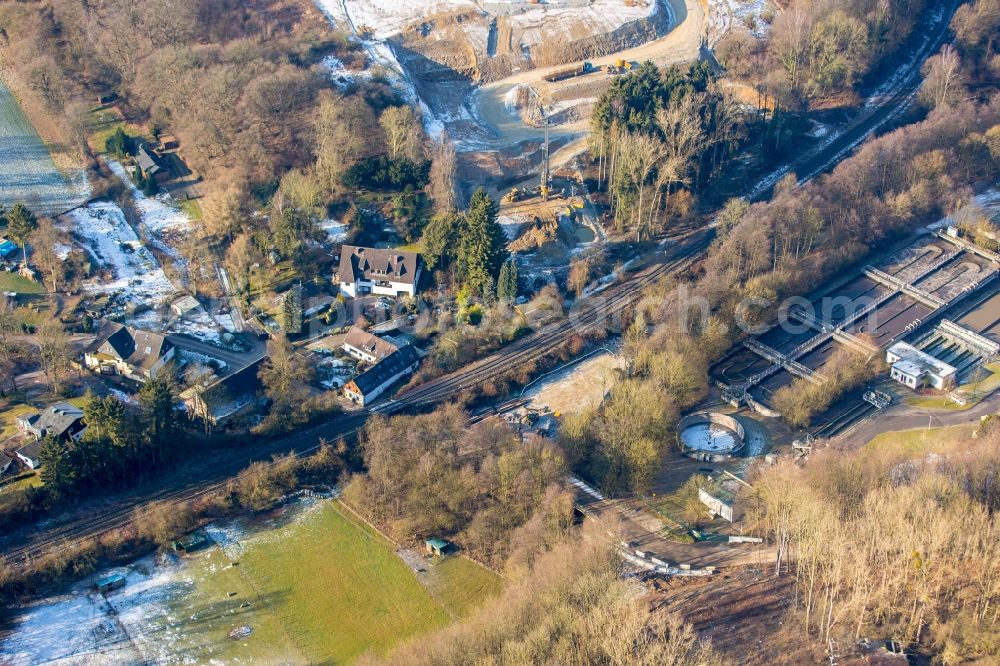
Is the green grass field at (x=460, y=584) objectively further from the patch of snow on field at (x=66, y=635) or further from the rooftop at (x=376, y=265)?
the rooftop at (x=376, y=265)

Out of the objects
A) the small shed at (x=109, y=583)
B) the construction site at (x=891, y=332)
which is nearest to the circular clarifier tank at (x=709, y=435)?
the construction site at (x=891, y=332)

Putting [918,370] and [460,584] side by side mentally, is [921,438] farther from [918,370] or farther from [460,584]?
[460,584]

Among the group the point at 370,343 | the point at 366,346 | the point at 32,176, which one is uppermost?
the point at 32,176

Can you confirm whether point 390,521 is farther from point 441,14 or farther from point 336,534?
point 441,14

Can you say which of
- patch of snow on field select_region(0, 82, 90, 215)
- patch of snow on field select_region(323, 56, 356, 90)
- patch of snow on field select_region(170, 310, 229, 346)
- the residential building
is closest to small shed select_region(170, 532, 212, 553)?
patch of snow on field select_region(170, 310, 229, 346)

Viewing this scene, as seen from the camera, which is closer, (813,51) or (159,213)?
(159,213)

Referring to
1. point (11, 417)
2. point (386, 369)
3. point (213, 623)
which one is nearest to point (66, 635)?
point (213, 623)
